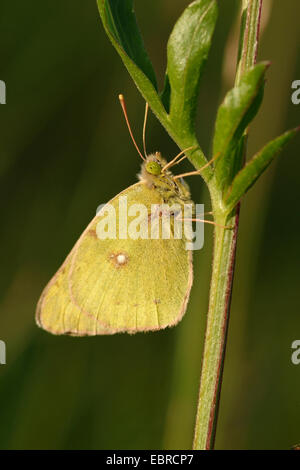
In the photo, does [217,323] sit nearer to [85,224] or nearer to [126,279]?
[126,279]

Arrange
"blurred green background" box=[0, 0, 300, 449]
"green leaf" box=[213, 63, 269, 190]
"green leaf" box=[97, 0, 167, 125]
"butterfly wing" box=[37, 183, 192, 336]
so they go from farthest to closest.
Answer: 1. "blurred green background" box=[0, 0, 300, 449]
2. "butterfly wing" box=[37, 183, 192, 336]
3. "green leaf" box=[97, 0, 167, 125]
4. "green leaf" box=[213, 63, 269, 190]

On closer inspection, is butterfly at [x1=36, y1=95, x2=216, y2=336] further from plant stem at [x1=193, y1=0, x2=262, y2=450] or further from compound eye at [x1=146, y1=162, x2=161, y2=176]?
plant stem at [x1=193, y1=0, x2=262, y2=450]

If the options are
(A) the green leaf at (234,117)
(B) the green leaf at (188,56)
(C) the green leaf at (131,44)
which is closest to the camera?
(A) the green leaf at (234,117)

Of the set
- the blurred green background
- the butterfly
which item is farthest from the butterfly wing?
the blurred green background

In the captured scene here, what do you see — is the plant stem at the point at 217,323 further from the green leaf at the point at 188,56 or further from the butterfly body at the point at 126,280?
the butterfly body at the point at 126,280

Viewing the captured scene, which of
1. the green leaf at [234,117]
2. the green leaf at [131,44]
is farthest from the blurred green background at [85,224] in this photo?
the green leaf at [234,117]
